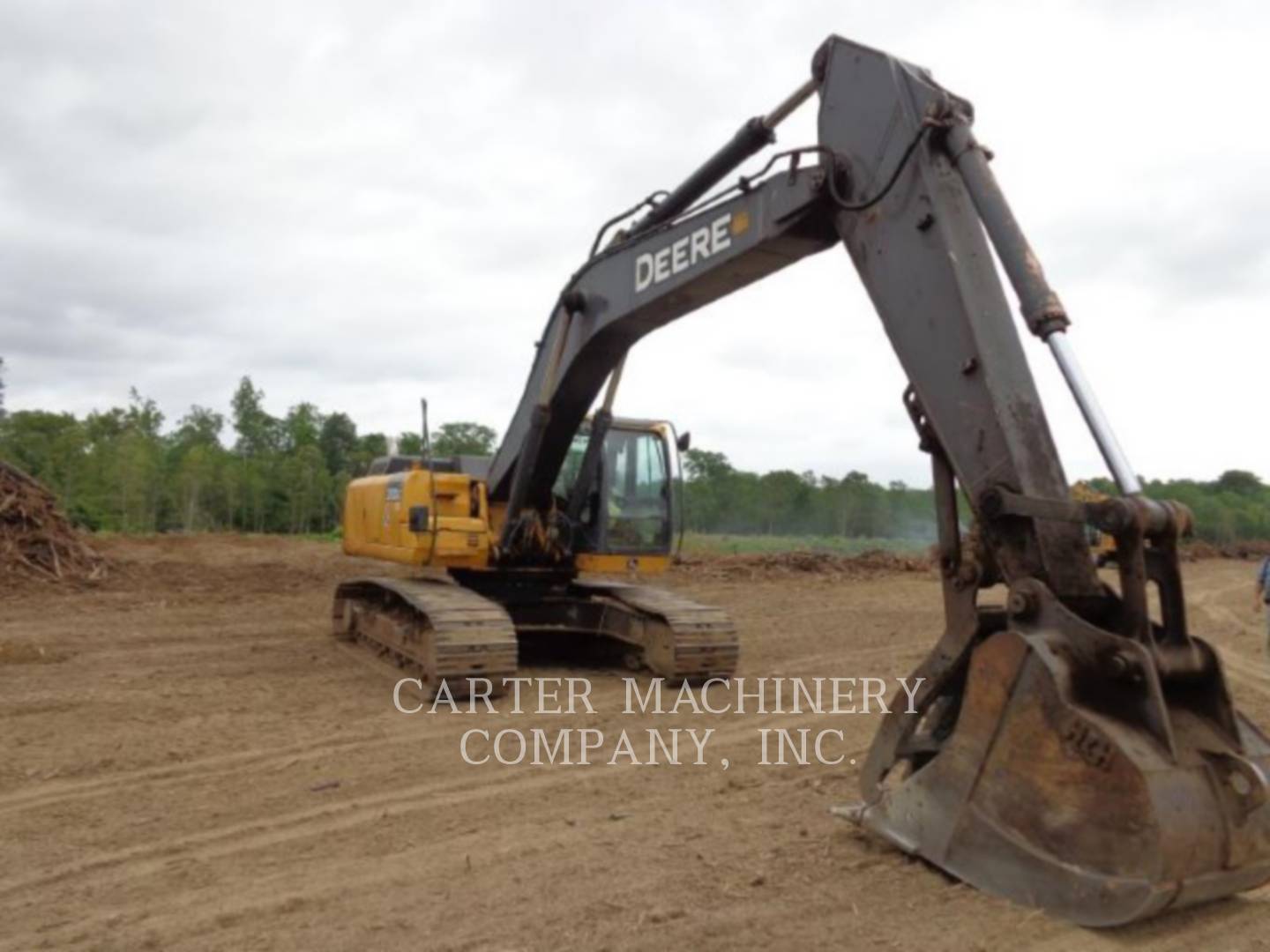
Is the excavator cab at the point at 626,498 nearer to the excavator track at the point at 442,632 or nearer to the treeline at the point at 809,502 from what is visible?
the excavator track at the point at 442,632

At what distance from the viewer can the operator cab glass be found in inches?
360

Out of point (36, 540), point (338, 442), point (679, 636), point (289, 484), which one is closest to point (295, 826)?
point (679, 636)

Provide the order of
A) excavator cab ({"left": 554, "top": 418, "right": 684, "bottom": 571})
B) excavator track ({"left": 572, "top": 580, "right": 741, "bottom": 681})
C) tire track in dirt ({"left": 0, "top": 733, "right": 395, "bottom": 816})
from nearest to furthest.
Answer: tire track in dirt ({"left": 0, "top": 733, "right": 395, "bottom": 816}) < excavator track ({"left": 572, "top": 580, "right": 741, "bottom": 681}) < excavator cab ({"left": 554, "top": 418, "right": 684, "bottom": 571})

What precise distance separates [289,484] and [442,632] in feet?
140

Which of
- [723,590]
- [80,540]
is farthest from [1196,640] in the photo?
[80,540]

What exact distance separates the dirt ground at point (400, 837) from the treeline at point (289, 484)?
20.6 m

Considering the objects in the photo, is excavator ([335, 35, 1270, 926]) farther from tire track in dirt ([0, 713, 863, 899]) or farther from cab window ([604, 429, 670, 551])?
cab window ([604, 429, 670, 551])

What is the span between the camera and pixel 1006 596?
464cm

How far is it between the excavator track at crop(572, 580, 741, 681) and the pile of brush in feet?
33.3

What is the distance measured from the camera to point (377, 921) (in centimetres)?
365

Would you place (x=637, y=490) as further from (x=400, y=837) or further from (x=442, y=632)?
(x=400, y=837)

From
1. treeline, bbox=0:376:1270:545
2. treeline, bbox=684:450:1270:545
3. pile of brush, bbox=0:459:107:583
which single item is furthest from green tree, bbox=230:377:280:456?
pile of brush, bbox=0:459:107:583

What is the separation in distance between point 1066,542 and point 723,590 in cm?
1460

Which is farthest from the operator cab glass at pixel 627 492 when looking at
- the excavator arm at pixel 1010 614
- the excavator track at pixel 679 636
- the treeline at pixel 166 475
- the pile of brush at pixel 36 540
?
the treeline at pixel 166 475
